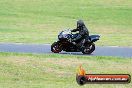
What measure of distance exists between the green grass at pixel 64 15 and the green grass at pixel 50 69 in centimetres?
2187

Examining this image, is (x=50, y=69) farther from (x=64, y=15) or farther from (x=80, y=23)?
(x=64, y=15)

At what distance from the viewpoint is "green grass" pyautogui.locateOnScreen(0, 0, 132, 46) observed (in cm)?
4138

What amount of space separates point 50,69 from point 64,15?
3608cm

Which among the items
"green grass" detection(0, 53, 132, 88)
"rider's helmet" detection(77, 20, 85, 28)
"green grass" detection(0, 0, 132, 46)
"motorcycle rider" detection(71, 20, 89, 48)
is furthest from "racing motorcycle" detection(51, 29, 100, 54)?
"green grass" detection(0, 0, 132, 46)

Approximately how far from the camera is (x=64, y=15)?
49.9 meters

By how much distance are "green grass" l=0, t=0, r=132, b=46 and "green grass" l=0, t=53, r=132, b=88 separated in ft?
71.8

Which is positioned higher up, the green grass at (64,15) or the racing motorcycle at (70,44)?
the racing motorcycle at (70,44)

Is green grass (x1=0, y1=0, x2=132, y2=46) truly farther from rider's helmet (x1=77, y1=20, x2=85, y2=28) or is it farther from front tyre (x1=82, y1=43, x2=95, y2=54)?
rider's helmet (x1=77, y1=20, x2=85, y2=28)

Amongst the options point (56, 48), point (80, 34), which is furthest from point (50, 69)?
point (80, 34)

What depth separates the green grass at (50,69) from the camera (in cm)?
1150

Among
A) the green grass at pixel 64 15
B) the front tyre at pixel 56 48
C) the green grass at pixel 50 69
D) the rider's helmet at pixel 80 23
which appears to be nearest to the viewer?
the green grass at pixel 50 69

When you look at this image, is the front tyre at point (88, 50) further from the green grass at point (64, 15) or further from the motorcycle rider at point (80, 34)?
the green grass at point (64, 15)

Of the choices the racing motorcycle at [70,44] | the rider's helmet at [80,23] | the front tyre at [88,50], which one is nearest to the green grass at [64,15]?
the racing motorcycle at [70,44]

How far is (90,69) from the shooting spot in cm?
1454
